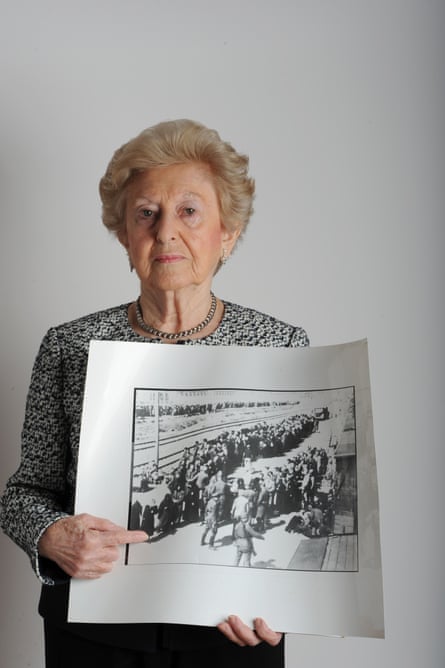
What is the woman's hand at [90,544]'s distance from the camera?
83 cm

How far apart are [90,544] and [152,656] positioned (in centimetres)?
20

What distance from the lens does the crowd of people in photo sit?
86 cm

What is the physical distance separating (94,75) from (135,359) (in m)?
0.89

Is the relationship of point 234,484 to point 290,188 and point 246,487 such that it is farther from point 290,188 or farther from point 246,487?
point 290,188

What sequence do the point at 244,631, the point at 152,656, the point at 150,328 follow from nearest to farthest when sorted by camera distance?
1. the point at 244,631
2. the point at 152,656
3. the point at 150,328

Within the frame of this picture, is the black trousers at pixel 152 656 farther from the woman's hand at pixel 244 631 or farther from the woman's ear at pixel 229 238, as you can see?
the woman's ear at pixel 229 238

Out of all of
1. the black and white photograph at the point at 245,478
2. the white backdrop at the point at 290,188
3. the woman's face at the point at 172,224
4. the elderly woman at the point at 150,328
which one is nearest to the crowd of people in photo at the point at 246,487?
the black and white photograph at the point at 245,478

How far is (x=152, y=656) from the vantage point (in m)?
0.92

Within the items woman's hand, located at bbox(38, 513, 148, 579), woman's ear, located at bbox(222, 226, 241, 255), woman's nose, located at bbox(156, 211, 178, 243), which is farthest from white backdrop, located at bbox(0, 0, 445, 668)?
woman's hand, located at bbox(38, 513, 148, 579)

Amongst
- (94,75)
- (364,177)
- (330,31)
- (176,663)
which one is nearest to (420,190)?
(364,177)

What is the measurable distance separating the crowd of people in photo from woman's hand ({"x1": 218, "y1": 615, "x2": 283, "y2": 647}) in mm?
74

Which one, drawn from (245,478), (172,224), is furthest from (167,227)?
(245,478)

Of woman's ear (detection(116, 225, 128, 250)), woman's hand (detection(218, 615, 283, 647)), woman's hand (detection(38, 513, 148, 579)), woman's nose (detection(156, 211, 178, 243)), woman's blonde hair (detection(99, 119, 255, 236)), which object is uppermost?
woman's blonde hair (detection(99, 119, 255, 236))

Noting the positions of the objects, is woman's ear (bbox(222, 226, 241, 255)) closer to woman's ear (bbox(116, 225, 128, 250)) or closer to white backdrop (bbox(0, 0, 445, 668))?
woman's ear (bbox(116, 225, 128, 250))
